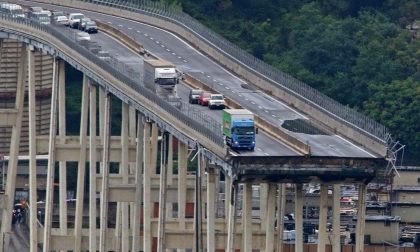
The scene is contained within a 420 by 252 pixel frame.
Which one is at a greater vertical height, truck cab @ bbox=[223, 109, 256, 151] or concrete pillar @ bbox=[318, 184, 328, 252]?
truck cab @ bbox=[223, 109, 256, 151]

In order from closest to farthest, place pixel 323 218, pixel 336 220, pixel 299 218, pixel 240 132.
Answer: pixel 240 132 < pixel 323 218 < pixel 299 218 < pixel 336 220

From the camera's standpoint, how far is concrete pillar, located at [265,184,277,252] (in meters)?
197

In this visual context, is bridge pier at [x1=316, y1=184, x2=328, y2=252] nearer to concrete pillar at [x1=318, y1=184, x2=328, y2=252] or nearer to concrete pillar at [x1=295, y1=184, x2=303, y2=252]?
concrete pillar at [x1=318, y1=184, x2=328, y2=252]

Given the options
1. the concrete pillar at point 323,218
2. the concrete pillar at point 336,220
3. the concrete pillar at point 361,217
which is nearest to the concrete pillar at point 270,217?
the concrete pillar at point 323,218

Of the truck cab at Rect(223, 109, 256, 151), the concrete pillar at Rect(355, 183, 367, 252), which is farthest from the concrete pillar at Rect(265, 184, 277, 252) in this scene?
the concrete pillar at Rect(355, 183, 367, 252)

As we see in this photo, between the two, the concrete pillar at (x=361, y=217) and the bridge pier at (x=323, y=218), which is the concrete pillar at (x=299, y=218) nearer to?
the bridge pier at (x=323, y=218)

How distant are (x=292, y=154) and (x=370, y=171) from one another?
4.13 metres

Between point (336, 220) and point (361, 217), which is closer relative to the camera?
point (361, 217)

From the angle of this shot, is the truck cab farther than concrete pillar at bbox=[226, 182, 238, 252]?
No

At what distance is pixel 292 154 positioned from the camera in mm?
193500

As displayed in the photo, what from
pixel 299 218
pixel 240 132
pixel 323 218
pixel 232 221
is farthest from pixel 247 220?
pixel 240 132

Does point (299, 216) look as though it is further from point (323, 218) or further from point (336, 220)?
point (336, 220)

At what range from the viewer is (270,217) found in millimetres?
197250

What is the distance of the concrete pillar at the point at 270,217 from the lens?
197 meters
